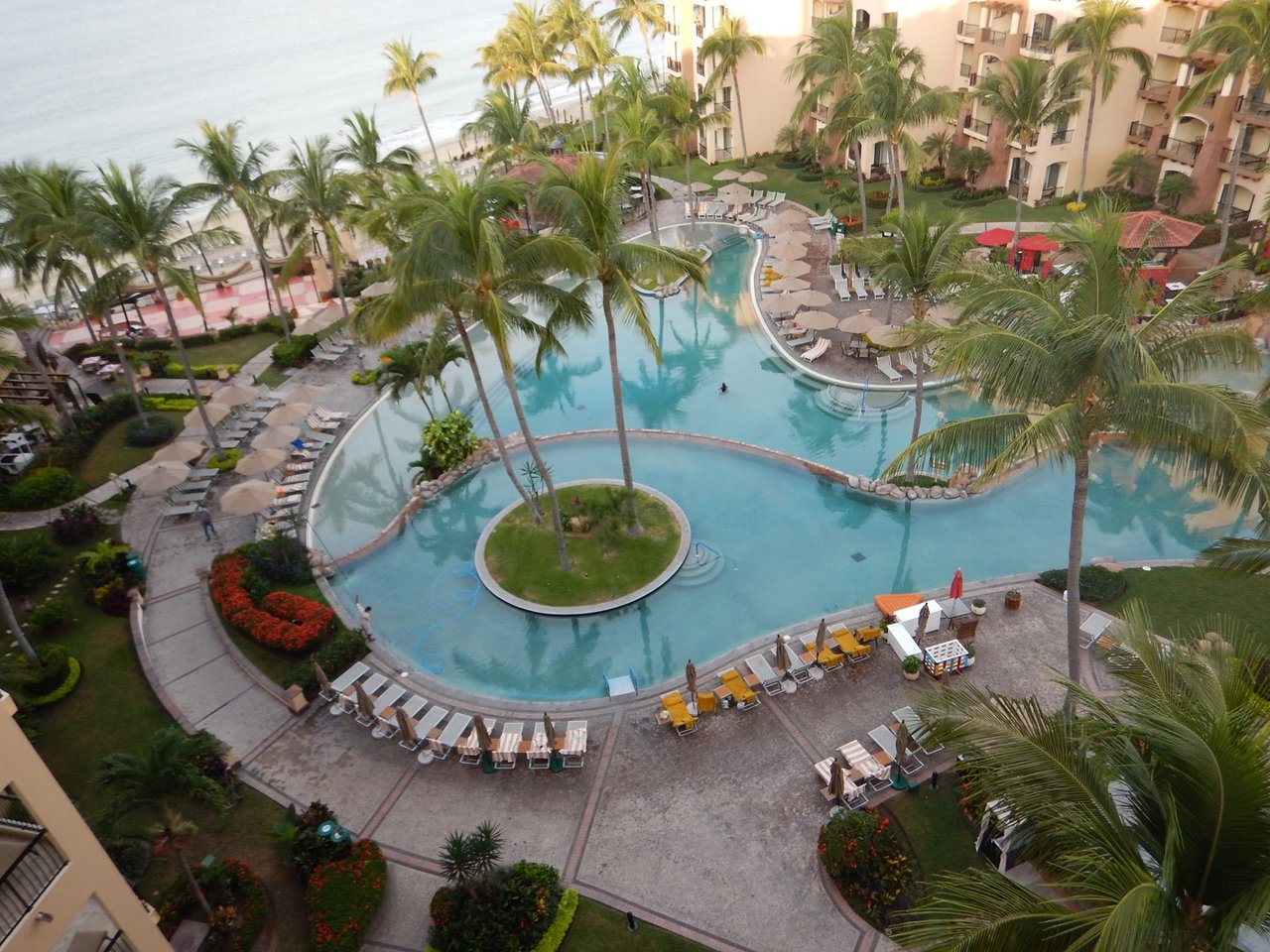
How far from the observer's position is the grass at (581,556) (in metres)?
21.5

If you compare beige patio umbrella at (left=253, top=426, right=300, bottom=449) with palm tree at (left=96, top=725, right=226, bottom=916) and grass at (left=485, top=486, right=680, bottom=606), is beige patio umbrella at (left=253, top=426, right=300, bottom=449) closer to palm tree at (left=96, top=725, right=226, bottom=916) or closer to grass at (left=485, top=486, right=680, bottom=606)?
grass at (left=485, top=486, right=680, bottom=606)

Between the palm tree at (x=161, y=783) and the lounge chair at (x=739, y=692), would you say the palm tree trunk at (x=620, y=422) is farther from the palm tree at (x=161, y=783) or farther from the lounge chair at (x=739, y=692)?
the palm tree at (x=161, y=783)

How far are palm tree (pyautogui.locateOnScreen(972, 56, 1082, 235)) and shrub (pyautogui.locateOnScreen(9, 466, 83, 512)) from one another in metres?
37.0

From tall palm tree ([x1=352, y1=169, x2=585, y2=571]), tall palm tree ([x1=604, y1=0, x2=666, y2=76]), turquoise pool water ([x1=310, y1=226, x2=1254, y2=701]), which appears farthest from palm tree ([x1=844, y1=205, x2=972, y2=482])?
tall palm tree ([x1=604, y1=0, x2=666, y2=76])

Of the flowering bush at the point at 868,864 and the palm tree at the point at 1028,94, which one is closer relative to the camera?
the flowering bush at the point at 868,864

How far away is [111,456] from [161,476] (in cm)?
643

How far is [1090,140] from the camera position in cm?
4122

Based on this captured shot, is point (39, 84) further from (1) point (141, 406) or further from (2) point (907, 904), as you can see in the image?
(2) point (907, 904)

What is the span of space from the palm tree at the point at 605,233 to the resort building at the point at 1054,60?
24.4 metres

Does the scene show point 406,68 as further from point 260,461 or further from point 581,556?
point 581,556

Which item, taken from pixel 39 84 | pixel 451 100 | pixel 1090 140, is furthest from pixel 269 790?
pixel 39 84

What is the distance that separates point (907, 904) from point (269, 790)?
1275cm

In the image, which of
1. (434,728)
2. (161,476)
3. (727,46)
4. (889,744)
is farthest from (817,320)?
(727,46)

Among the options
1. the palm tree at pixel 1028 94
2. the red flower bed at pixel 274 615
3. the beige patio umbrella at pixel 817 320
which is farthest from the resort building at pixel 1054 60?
the red flower bed at pixel 274 615
